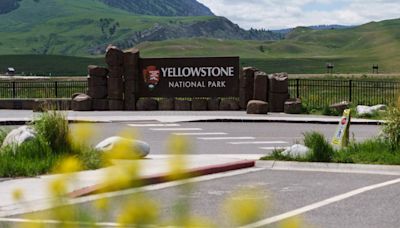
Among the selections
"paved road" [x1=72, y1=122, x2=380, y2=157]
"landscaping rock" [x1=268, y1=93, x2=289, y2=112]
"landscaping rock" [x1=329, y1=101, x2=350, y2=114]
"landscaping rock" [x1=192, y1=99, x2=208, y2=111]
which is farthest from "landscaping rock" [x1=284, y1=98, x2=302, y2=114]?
"paved road" [x1=72, y1=122, x2=380, y2=157]

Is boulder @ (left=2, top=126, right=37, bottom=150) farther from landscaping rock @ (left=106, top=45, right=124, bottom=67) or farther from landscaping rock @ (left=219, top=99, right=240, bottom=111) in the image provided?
landscaping rock @ (left=219, top=99, right=240, bottom=111)

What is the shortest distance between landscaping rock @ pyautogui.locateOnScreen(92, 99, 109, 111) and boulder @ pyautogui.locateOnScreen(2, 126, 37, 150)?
1598cm

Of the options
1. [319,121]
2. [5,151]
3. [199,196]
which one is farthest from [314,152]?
[319,121]

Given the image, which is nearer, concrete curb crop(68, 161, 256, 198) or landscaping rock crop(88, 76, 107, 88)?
concrete curb crop(68, 161, 256, 198)

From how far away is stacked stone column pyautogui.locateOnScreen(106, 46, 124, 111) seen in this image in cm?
3198

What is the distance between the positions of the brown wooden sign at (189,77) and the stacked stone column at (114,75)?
89cm

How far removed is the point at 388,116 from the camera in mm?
16234

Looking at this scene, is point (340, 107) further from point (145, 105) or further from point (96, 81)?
point (96, 81)

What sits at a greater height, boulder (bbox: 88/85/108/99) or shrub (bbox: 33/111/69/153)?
boulder (bbox: 88/85/108/99)

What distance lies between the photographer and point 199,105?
32.7m

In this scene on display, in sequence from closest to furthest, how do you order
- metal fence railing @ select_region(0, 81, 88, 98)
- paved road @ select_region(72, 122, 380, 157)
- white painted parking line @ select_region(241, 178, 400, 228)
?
1. white painted parking line @ select_region(241, 178, 400, 228)
2. paved road @ select_region(72, 122, 380, 157)
3. metal fence railing @ select_region(0, 81, 88, 98)

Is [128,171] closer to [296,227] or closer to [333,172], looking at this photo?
[296,227]

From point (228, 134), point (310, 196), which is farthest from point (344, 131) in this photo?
point (228, 134)

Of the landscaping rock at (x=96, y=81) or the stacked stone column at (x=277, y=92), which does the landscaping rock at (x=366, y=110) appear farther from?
the landscaping rock at (x=96, y=81)
